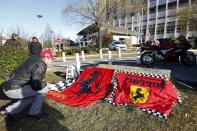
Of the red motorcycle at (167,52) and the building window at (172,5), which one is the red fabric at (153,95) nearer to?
the red motorcycle at (167,52)

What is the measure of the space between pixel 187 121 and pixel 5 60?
23.8 feet

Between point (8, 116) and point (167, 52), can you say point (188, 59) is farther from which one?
point (8, 116)

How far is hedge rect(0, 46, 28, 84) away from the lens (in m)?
9.50

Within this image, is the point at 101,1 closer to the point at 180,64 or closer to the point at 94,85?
the point at 180,64

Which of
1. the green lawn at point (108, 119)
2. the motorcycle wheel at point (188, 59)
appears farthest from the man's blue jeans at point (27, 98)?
the motorcycle wheel at point (188, 59)

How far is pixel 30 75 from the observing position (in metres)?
5.43

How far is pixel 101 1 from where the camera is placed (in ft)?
108

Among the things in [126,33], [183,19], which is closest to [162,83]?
[183,19]

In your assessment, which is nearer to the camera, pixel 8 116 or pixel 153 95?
pixel 153 95

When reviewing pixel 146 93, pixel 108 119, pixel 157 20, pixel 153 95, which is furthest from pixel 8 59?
pixel 157 20

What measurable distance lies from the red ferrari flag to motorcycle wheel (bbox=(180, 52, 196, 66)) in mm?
6010

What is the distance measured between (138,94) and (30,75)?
2407mm

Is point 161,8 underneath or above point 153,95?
above

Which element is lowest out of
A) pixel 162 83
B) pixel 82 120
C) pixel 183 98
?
pixel 82 120
